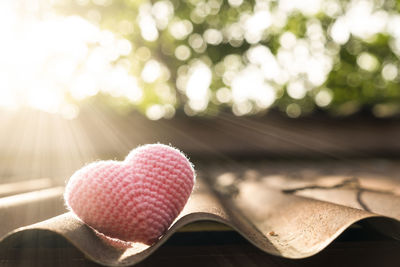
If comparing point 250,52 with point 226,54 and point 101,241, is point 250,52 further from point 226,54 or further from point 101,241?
point 101,241

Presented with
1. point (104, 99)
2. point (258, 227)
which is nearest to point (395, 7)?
point (104, 99)

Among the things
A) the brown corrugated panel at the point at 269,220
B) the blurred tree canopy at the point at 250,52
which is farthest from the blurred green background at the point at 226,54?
the brown corrugated panel at the point at 269,220

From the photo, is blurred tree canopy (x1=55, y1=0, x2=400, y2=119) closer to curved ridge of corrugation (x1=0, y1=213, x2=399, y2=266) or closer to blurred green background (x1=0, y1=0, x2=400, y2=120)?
blurred green background (x1=0, y1=0, x2=400, y2=120)

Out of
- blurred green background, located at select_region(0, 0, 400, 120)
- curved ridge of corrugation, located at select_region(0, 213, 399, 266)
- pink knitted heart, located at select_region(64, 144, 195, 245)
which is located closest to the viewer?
curved ridge of corrugation, located at select_region(0, 213, 399, 266)

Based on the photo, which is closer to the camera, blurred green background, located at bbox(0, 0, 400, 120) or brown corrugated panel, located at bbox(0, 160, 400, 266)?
brown corrugated panel, located at bbox(0, 160, 400, 266)

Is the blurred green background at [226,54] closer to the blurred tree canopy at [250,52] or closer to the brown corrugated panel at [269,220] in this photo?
the blurred tree canopy at [250,52]

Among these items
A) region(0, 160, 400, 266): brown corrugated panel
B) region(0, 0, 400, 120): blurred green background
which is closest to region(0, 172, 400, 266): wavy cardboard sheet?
region(0, 160, 400, 266): brown corrugated panel
